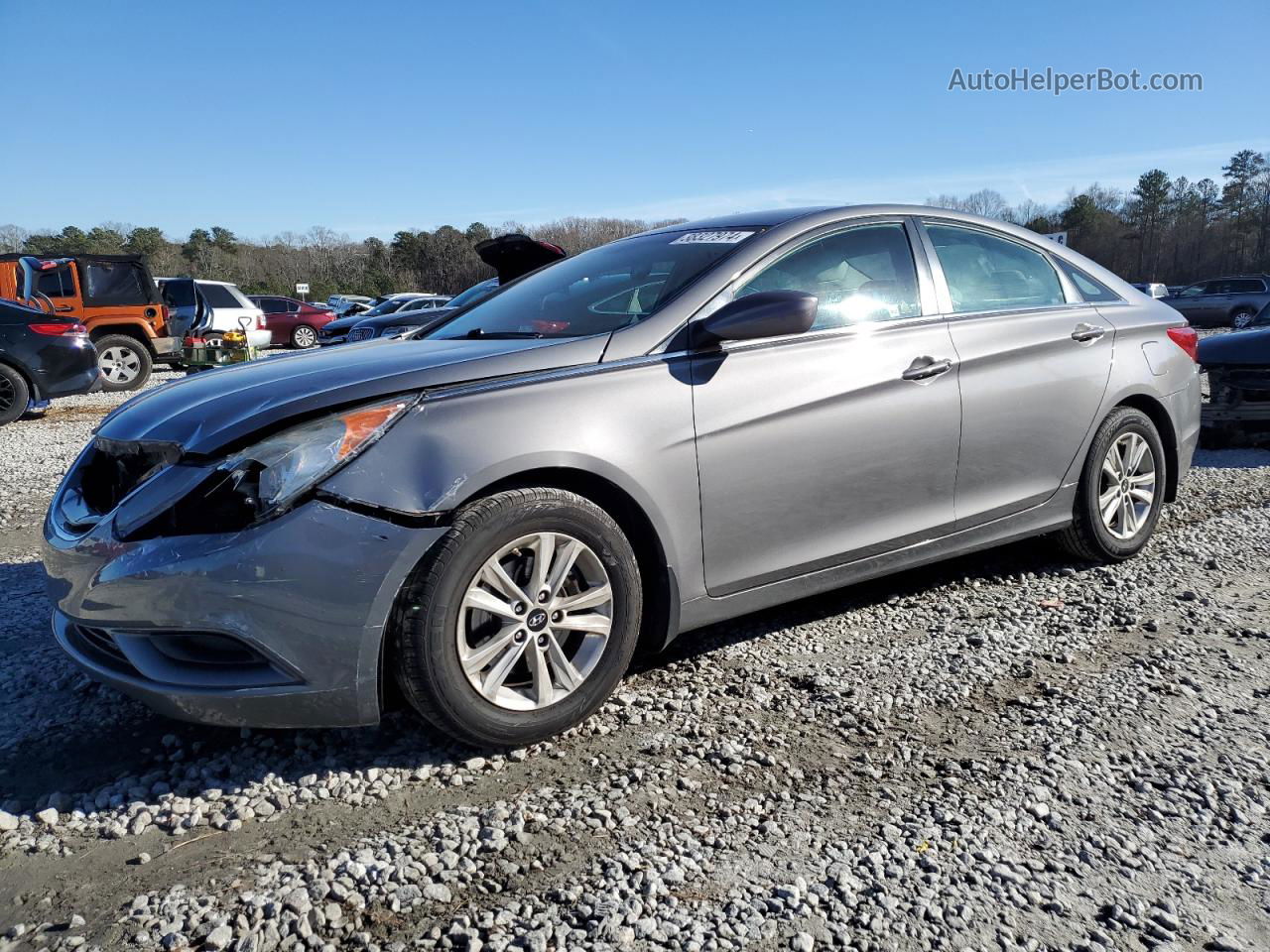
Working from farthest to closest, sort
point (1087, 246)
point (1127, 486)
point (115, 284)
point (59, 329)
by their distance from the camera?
1. point (1087, 246)
2. point (115, 284)
3. point (59, 329)
4. point (1127, 486)

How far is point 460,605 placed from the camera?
8.20 feet

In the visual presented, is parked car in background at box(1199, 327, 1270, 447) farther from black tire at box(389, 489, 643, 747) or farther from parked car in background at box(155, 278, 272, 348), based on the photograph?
parked car in background at box(155, 278, 272, 348)

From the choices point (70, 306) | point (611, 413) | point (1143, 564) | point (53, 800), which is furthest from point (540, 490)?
point (70, 306)

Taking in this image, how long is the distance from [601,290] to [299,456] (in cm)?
144

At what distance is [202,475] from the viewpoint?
2424mm

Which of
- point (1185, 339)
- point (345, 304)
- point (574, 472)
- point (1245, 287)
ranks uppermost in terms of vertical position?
point (345, 304)

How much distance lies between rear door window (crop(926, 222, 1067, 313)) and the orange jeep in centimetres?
1324

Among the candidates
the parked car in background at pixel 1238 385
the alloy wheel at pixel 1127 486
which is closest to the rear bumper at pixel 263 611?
the alloy wheel at pixel 1127 486

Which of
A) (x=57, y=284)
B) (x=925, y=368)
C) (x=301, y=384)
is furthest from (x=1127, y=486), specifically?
(x=57, y=284)

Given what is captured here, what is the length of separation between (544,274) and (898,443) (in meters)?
1.66

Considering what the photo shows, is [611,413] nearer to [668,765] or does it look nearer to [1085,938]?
[668,765]

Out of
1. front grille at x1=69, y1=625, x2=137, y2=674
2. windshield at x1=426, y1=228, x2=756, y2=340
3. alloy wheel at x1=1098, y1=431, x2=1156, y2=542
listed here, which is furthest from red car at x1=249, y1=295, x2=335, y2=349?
front grille at x1=69, y1=625, x2=137, y2=674

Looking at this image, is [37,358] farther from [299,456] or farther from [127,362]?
[299,456]

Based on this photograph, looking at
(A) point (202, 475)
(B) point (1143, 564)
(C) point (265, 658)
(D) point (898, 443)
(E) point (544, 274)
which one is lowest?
(B) point (1143, 564)
